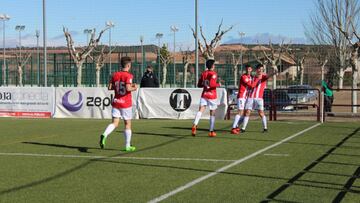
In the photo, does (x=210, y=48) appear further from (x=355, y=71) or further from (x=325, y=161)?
(x=325, y=161)

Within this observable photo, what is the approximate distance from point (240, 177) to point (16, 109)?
59.0ft

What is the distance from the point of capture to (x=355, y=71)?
29.5m

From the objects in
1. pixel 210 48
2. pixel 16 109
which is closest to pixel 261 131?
pixel 16 109

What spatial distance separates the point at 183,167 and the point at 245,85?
688 centimetres

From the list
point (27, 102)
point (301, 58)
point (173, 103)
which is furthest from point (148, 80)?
point (301, 58)

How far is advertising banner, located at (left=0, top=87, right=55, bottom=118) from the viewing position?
24547mm

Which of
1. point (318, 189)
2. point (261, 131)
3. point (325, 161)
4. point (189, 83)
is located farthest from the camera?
point (189, 83)

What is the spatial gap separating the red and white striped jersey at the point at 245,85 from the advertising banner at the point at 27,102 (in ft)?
34.4

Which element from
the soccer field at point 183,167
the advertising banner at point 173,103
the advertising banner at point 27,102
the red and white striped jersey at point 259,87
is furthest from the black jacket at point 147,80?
the red and white striped jersey at point 259,87

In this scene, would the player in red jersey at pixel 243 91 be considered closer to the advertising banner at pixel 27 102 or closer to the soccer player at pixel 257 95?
the soccer player at pixel 257 95

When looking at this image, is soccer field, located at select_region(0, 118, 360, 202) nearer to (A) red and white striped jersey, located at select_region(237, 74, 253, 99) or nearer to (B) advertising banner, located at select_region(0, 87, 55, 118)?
(A) red and white striped jersey, located at select_region(237, 74, 253, 99)

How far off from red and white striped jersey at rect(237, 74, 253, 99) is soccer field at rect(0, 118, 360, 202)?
111 cm

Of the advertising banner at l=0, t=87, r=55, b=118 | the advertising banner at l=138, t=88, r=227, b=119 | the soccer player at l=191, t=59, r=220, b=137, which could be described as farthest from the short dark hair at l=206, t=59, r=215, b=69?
the advertising banner at l=0, t=87, r=55, b=118

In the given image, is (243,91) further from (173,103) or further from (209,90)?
(173,103)
